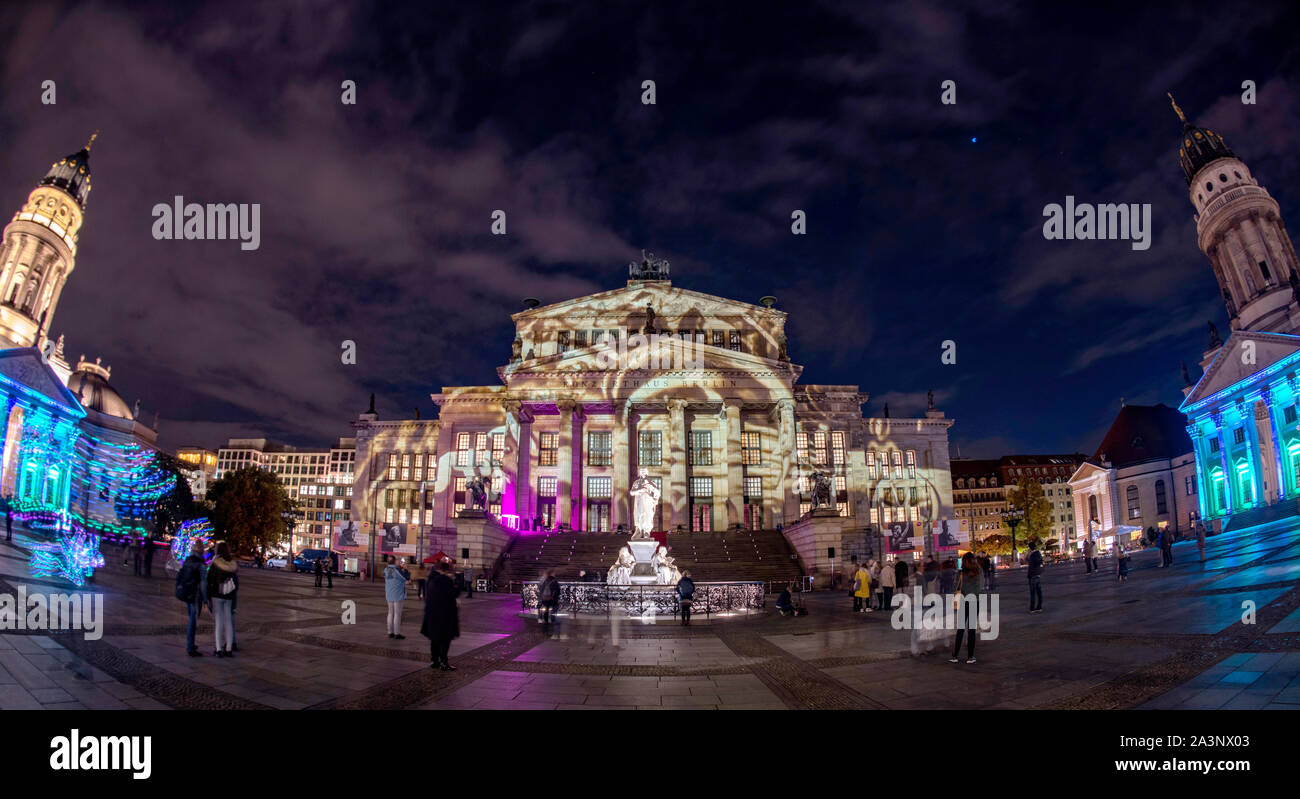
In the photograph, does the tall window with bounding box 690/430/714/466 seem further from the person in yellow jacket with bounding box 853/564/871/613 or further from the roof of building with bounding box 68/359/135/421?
the roof of building with bounding box 68/359/135/421

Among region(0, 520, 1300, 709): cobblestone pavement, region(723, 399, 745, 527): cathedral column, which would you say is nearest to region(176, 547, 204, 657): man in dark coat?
region(0, 520, 1300, 709): cobblestone pavement

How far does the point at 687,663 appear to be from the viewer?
32.7 ft

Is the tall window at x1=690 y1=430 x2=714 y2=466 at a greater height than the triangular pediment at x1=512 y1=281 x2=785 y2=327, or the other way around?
the triangular pediment at x1=512 y1=281 x2=785 y2=327

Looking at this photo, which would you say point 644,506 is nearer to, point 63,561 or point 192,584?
point 192,584

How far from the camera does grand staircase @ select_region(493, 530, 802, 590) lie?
105 feet

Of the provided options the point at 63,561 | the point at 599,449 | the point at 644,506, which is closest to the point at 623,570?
the point at 644,506

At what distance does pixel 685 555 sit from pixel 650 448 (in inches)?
554

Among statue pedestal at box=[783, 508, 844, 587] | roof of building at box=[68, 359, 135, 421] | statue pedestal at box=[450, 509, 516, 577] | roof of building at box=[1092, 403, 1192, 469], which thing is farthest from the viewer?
roof of building at box=[68, 359, 135, 421]

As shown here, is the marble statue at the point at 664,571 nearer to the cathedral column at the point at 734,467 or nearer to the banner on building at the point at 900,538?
the cathedral column at the point at 734,467

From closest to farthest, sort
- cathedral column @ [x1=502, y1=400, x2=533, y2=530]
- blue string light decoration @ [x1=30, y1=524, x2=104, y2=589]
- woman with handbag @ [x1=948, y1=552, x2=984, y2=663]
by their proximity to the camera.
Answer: woman with handbag @ [x1=948, y1=552, x2=984, y2=663]
blue string light decoration @ [x1=30, y1=524, x2=104, y2=589]
cathedral column @ [x1=502, y1=400, x2=533, y2=530]

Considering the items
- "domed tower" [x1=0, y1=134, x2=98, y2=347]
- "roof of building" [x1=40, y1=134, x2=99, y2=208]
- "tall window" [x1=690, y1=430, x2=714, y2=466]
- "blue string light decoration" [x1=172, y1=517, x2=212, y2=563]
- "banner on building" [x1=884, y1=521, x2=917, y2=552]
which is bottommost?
"banner on building" [x1=884, y1=521, x2=917, y2=552]

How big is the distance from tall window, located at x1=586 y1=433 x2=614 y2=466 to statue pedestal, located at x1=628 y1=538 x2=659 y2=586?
25.6 meters
